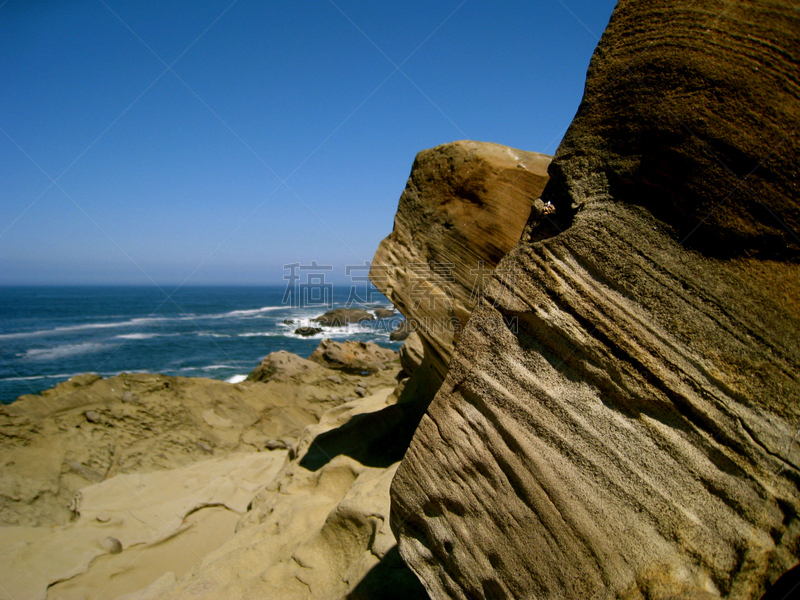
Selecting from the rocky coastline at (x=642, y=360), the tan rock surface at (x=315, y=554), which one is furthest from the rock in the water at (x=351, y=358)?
the rocky coastline at (x=642, y=360)

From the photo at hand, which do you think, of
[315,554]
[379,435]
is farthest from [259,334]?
[315,554]

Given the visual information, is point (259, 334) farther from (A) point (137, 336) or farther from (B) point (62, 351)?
(B) point (62, 351)

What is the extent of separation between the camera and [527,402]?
1.60m

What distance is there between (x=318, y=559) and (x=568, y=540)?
1771 mm

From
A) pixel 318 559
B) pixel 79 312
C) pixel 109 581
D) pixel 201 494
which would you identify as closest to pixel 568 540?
pixel 318 559

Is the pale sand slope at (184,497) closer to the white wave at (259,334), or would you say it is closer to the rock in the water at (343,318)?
the white wave at (259,334)

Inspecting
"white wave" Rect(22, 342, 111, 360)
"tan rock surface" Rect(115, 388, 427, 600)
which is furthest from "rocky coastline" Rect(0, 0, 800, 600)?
"white wave" Rect(22, 342, 111, 360)

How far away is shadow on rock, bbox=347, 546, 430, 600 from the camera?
2148 mm

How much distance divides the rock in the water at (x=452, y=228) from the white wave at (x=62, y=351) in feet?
66.0

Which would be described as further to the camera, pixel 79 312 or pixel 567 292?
pixel 79 312

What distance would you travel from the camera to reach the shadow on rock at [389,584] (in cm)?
215

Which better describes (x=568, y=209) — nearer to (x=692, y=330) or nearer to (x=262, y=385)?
(x=692, y=330)

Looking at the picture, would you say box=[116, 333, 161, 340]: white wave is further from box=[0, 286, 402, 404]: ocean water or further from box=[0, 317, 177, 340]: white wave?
box=[0, 317, 177, 340]: white wave

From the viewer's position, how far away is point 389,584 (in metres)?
2.21
